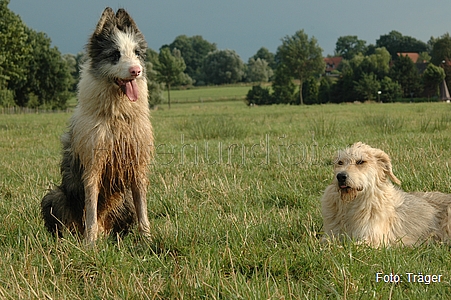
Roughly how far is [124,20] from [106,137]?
1259mm

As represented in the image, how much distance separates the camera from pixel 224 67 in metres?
106

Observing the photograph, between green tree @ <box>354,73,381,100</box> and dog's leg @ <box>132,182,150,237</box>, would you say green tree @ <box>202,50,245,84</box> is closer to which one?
green tree @ <box>354,73,381,100</box>

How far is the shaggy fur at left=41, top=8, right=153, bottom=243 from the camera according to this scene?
471 centimetres

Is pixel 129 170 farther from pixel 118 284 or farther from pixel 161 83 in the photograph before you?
pixel 161 83

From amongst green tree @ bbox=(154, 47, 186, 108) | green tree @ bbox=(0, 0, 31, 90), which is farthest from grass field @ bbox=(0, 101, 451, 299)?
green tree @ bbox=(154, 47, 186, 108)

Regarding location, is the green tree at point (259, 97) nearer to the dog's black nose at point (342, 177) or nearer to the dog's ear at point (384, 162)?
the dog's ear at point (384, 162)

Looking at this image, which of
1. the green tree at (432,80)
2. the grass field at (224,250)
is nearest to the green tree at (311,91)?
the green tree at (432,80)

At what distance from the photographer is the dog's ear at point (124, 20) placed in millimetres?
4887

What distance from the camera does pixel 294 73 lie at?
7131 centimetres

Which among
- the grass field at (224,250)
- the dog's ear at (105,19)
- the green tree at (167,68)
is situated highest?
the green tree at (167,68)

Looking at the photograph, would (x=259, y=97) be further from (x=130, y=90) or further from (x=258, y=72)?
(x=130, y=90)

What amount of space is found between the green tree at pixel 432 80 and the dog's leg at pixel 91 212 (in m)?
67.4

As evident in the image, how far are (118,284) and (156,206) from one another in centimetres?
268

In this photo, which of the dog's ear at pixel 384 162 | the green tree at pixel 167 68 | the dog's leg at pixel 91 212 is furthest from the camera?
the green tree at pixel 167 68
